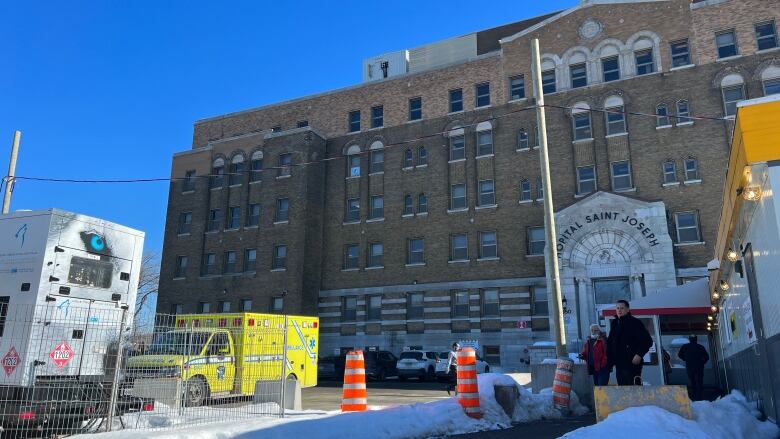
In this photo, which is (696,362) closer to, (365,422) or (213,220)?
(365,422)

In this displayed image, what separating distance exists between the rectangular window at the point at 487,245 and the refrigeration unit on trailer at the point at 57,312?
25326 millimetres

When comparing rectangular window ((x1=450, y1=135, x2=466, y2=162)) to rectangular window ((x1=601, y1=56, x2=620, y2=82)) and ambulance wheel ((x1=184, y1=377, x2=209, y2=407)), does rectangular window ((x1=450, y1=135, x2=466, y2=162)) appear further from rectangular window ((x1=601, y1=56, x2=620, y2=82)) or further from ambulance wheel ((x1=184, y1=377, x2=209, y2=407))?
ambulance wheel ((x1=184, y1=377, x2=209, y2=407))

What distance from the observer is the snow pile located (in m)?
6.14

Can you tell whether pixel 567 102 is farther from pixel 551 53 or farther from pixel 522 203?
pixel 522 203

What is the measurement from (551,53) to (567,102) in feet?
11.3

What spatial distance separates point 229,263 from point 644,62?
96.1 ft

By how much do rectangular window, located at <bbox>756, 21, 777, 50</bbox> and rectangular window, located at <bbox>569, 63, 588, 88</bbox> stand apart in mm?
8640

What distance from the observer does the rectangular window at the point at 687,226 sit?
29109 mm

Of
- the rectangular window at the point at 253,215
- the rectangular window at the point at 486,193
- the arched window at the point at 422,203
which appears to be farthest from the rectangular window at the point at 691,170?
the rectangular window at the point at 253,215

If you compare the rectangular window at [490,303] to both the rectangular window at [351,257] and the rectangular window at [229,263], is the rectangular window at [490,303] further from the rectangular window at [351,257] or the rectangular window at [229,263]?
the rectangular window at [229,263]

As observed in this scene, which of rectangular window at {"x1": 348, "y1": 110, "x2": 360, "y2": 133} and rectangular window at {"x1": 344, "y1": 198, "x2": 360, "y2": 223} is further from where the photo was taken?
rectangular window at {"x1": 348, "y1": 110, "x2": 360, "y2": 133}

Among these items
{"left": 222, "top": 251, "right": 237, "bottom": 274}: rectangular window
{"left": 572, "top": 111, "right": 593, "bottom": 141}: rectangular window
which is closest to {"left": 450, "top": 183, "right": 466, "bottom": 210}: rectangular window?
{"left": 572, "top": 111, "right": 593, "bottom": 141}: rectangular window

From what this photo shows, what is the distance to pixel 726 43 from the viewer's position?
3091cm

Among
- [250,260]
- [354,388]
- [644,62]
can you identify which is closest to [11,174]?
[354,388]
